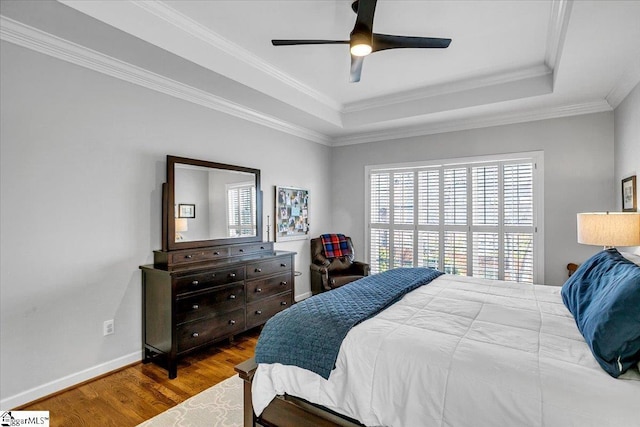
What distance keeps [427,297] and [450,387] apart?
3.26 feet

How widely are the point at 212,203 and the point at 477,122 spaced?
3.51 metres

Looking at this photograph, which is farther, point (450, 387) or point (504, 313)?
point (504, 313)

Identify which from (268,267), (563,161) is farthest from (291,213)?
(563,161)

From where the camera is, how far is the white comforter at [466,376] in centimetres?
116

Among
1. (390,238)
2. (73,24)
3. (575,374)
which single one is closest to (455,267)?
(390,238)

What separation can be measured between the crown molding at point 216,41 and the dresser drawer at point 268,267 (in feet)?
6.59

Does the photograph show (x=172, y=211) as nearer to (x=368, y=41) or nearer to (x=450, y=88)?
(x=368, y=41)

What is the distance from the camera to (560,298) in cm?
223

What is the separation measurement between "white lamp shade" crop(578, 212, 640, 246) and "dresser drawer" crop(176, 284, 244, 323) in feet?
10.4

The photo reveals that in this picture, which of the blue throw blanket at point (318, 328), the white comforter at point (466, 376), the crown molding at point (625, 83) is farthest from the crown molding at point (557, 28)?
the blue throw blanket at point (318, 328)

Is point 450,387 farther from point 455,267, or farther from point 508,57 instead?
point 455,267

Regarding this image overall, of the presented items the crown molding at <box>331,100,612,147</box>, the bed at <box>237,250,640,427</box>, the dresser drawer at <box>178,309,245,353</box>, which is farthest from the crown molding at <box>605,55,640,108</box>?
the dresser drawer at <box>178,309,245,353</box>

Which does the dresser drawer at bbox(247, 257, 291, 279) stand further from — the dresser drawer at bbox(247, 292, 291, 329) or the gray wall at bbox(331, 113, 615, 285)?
the gray wall at bbox(331, 113, 615, 285)

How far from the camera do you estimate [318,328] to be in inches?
66.7
